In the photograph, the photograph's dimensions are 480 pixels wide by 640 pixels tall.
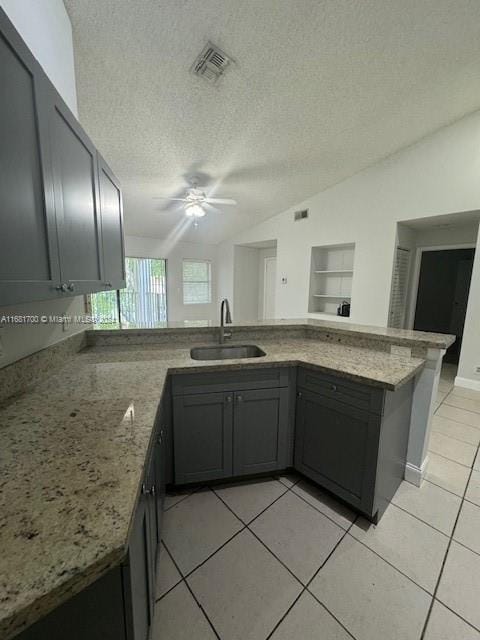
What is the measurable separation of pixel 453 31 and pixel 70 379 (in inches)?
148

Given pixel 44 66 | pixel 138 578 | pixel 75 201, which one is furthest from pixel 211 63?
pixel 138 578

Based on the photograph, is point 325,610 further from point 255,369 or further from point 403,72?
point 403,72

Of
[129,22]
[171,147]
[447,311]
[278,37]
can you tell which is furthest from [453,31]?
[447,311]

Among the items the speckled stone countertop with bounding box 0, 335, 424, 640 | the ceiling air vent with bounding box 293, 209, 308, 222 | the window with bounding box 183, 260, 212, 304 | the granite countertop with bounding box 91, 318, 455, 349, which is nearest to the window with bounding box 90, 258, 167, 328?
the window with bounding box 183, 260, 212, 304

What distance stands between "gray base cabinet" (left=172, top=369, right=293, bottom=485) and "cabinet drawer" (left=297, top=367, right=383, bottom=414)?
14cm

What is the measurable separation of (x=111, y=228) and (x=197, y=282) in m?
5.67

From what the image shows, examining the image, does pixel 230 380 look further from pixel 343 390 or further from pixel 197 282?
pixel 197 282

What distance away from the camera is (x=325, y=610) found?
1144 millimetres

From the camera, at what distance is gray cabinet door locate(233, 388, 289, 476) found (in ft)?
5.58

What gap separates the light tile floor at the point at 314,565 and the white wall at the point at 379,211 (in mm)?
2874

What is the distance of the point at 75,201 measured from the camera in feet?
3.83

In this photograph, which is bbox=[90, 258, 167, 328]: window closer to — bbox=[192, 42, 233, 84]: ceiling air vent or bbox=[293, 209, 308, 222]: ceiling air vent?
bbox=[293, 209, 308, 222]: ceiling air vent

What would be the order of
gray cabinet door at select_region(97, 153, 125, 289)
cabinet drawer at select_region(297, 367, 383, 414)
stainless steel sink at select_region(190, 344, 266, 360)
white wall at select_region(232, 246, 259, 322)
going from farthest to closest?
1. white wall at select_region(232, 246, 259, 322)
2. stainless steel sink at select_region(190, 344, 266, 360)
3. gray cabinet door at select_region(97, 153, 125, 289)
4. cabinet drawer at select_region(297, 367, 383, 414)

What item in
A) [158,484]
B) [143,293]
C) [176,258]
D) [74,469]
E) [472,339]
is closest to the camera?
[74,469]
